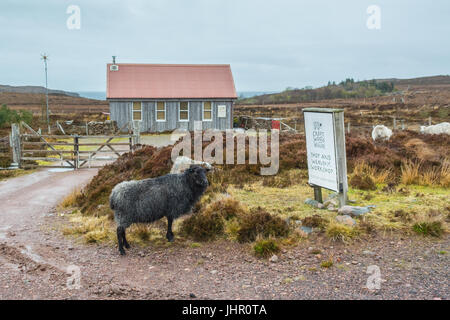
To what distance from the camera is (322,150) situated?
8.52 m

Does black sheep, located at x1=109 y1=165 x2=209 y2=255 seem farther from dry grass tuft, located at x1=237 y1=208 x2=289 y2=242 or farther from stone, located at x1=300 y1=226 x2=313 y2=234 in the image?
stone, located at x1=300 y1=226 x2=313 y2=234

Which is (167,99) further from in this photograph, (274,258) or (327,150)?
(274,258)

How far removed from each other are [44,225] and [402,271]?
24.3 ft

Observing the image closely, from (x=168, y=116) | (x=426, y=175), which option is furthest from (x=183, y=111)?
(x=426, y=175)

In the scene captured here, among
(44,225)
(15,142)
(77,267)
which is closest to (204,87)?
(15,142)

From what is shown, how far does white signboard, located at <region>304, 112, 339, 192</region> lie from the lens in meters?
8.18

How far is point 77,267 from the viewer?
21.5 feet

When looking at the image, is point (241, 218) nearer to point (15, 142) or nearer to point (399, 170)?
point (399, 170)

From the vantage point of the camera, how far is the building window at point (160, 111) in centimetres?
3036

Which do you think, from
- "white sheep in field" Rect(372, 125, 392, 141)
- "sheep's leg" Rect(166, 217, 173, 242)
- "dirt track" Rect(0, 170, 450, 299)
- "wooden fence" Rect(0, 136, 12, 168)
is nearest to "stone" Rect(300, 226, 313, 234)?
"dirt track" Rect(0, 170, 450, 299)

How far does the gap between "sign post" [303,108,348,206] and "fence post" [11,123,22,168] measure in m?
13.2

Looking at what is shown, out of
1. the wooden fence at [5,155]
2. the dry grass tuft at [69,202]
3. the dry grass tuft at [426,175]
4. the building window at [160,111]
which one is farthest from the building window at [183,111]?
the dry grass tuft at [426,175]

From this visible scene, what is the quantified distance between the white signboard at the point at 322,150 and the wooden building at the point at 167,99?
22.0 metres
